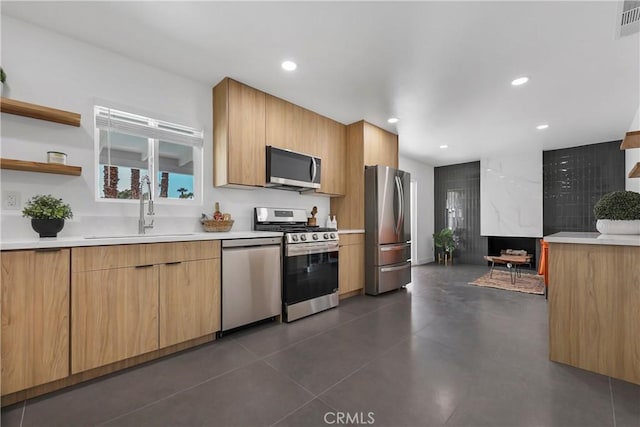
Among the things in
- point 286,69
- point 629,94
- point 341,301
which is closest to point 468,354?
point 341,301

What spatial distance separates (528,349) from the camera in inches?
88.2

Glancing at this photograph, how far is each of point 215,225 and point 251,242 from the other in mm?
471

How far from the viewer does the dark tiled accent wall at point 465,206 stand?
6.64 m

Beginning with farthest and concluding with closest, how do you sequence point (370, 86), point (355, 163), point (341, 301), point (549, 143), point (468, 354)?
1. point (549, 143)
2. point (355, 163)
3. point (341, 301)
4. point (370, 86)
5. point (468, 354)

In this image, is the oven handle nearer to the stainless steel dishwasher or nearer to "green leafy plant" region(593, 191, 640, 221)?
the stainless steel dishwasher

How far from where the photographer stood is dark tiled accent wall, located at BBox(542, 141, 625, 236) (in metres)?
5.10

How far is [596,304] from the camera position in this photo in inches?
74.7

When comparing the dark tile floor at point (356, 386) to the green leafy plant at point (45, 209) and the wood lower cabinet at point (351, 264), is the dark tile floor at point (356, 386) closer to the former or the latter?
the wood lower cabinet at point (351, 264)

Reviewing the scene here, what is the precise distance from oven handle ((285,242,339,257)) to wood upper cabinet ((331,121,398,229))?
31.7 inches

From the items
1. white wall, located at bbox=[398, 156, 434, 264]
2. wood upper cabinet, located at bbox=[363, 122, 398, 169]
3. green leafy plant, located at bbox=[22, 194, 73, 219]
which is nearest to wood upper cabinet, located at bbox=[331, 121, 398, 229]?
wood upper cabinet, located at bbox=[363, 122, 398, 169]

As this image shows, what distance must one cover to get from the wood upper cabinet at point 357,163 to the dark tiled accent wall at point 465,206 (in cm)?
358

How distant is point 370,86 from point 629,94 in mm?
2989

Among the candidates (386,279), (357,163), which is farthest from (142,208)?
(386,279)

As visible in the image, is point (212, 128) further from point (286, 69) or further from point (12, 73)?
point (12, 73)
